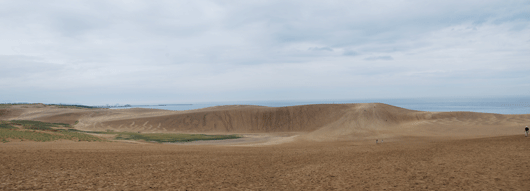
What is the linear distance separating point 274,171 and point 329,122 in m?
42.2

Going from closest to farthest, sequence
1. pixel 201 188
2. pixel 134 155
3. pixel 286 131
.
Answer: pixel 201 188, pixel 134 155, pixel 286 131

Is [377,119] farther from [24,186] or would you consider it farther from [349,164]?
[24,186]

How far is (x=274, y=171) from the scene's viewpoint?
563 inches

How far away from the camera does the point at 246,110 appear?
63.0 metres

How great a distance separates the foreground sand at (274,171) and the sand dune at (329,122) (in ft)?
70.3

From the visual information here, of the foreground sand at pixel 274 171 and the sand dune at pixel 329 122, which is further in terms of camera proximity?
the sand dune at pixel 329 122

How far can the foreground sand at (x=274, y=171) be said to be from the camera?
10.8m

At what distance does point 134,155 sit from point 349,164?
13.7 m

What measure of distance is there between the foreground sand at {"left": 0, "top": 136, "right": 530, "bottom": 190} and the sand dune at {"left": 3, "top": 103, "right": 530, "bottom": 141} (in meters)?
21.4

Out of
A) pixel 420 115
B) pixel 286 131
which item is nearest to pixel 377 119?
pixel 420 115

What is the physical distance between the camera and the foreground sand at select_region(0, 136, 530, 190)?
10.8 m

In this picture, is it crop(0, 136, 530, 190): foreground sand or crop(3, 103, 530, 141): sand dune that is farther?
crop(3, 103, 530, 141): sand dune

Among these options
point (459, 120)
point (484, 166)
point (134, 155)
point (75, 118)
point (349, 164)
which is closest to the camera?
point (484, 166)

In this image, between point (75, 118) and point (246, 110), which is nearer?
point (246, 110)
